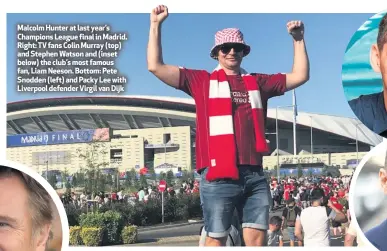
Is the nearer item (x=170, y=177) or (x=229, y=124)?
(x=229, y=124)

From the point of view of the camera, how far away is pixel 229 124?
6.80m

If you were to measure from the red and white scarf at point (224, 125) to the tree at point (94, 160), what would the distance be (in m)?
1.16

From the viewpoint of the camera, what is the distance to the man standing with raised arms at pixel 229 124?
6.78 metres

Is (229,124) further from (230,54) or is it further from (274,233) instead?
(274,233)

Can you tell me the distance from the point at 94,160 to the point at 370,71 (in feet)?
10.1

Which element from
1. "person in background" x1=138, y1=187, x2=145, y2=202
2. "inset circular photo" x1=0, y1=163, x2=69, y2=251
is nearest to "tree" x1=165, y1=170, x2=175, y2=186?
"person in background" x1=138, y1=187, x2=145, y2=202

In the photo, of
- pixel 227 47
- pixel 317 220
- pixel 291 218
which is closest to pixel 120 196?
pixel 291 218

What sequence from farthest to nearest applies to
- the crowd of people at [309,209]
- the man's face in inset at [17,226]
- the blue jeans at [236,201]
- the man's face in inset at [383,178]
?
1. the crowd of people at [309,209]
2. the blue jeans at [236,201]
3. the man's face in inset at [383,178]
4. the man's face in inset at [17,226]

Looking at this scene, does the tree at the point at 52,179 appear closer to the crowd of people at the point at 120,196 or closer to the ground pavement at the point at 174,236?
the crowd of people at the point at 120,196

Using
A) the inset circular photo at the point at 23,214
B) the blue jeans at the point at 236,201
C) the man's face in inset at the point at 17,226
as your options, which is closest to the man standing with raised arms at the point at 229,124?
the blue jeans at the point at 236,201

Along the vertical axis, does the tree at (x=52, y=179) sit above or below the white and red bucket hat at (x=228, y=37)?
below

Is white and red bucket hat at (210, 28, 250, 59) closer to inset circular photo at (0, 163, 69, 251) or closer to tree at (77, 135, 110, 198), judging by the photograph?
tree at (77, 135, 110, 198)

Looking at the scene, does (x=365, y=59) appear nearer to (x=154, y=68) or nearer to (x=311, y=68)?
(x=311, y=68)
